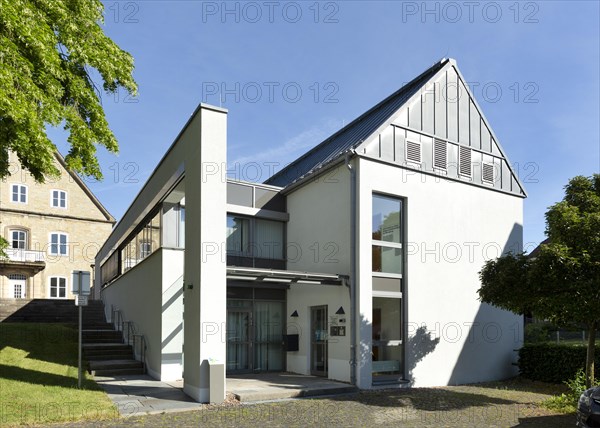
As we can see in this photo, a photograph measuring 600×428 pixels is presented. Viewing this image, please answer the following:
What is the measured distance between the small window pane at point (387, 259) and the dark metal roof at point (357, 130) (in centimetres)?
272

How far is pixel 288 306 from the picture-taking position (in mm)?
15695

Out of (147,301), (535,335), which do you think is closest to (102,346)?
(147,301)

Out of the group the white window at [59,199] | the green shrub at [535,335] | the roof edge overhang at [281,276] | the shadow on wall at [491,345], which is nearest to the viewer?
the roof edge overhang at [281,276]

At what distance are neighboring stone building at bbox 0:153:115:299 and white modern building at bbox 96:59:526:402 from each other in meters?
17.9

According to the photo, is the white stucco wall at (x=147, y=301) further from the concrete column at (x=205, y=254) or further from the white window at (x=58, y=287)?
the white window at (x=58, y=287)

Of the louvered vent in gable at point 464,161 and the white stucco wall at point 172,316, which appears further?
the louvered vent in gable at point 464,161

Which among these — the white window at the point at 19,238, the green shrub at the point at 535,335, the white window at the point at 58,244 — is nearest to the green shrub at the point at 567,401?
the green shrub at the point at 535,335

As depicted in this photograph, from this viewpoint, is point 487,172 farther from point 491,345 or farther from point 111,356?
point 111,356

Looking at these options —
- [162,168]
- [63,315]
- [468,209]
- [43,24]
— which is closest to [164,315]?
[162,168]

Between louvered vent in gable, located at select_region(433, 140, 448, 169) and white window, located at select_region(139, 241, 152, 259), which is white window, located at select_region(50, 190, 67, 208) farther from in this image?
louvered vent in gable, located at select_region(433, 140, 448, 169)

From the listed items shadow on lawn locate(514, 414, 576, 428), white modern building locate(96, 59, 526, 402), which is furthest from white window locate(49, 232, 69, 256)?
shadow on lawn locate(514, 414, 576, 428)

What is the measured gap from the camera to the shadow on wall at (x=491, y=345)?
572 inches

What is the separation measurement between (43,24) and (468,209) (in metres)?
11.8

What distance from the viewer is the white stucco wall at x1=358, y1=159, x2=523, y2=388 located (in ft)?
43.5
